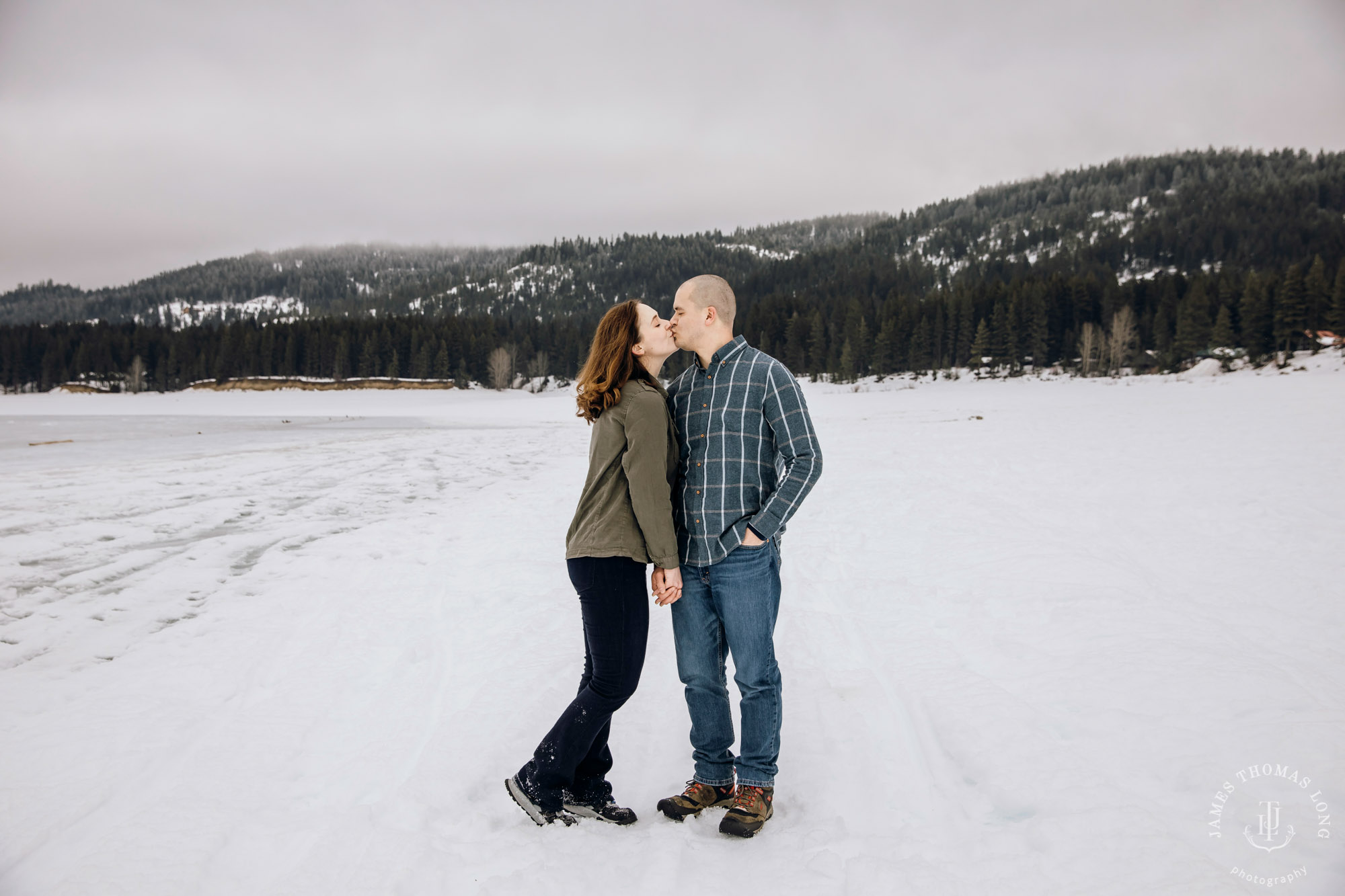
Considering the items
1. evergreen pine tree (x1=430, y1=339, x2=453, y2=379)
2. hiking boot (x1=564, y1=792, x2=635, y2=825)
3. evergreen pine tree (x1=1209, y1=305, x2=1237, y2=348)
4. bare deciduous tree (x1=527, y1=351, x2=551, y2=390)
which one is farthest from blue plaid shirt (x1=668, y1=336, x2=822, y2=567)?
bare deciduous tree (x1=527, y1=351, x2=551, y2=390)

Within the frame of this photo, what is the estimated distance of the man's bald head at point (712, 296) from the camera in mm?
2799

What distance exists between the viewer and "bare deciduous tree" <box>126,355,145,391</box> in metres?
68.7

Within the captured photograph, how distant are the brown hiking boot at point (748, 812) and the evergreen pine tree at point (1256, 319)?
6333 centimetres

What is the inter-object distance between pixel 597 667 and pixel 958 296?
72.1m

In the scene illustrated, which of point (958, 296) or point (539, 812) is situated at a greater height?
point (958, 296)

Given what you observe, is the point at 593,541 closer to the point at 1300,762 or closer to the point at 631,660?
the point at 631,660

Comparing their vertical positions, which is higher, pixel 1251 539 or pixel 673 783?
pixel 1251 539

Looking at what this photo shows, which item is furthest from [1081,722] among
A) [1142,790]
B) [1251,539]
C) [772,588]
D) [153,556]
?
[153,556]

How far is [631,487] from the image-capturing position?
2.55 metres

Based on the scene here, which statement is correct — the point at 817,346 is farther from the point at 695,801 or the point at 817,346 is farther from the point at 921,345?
the point at 695,801

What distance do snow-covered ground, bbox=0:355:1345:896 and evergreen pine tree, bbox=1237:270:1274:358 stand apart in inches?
2053

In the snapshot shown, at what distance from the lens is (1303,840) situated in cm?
245

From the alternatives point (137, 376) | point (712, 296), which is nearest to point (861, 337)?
point (712, 296)

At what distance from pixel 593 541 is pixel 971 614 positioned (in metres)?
3.85
